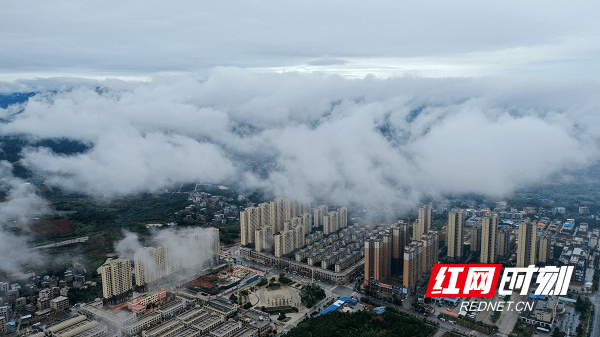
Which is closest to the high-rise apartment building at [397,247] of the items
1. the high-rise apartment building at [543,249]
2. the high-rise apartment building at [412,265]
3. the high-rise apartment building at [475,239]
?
the high-rise apartment building at [412,265]

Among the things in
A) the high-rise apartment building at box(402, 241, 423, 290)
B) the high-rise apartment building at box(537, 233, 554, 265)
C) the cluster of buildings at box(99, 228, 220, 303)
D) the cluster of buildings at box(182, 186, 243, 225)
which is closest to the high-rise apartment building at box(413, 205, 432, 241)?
the high-rise apartment building at box(402, 241, 423, 290)

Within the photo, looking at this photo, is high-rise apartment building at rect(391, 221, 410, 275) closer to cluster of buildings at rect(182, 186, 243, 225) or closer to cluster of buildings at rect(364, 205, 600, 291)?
cluster of buildings at rect(364, 205, 600, 291)

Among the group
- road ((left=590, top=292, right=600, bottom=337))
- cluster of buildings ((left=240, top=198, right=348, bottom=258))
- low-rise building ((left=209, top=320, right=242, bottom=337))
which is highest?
cluster of buildings ((left=240, top=198, right=348, bottom=258))

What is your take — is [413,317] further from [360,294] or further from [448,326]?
[360,294]

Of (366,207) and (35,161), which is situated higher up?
(35,161)

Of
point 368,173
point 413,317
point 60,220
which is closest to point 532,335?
point 413,317

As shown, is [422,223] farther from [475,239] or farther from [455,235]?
[475,239]

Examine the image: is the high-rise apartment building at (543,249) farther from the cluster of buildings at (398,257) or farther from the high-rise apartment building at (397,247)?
the high-rise apartment building at (397,247)
